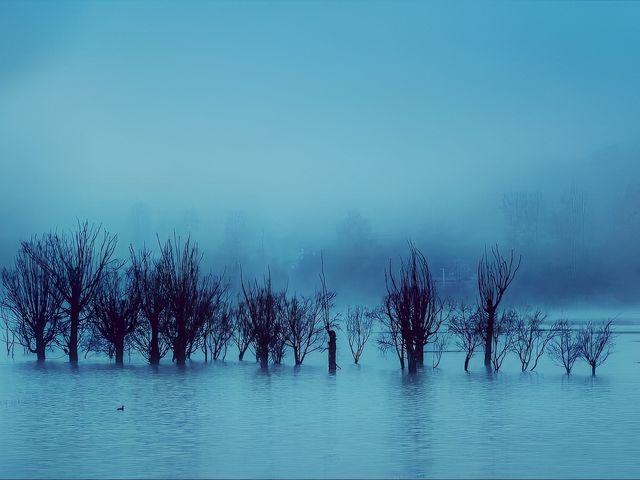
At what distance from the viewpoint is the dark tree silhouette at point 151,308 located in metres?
38.0

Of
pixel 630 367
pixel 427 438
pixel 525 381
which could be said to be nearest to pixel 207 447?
pixel 427 438

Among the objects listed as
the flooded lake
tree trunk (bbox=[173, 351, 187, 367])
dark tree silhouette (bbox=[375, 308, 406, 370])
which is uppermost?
dark tree silhouette (bbox=[375, 308, 406, 370])

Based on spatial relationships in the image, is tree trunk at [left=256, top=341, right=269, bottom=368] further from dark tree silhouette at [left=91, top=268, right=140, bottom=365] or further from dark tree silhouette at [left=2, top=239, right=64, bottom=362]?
dark tree silhouette at [left=2, top=239, right=64, bottom=362]

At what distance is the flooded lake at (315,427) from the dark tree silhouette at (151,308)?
6.75 meters

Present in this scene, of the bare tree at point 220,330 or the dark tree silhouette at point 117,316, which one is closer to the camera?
the dark tree silhouette at point 117,316

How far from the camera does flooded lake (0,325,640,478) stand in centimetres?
1245

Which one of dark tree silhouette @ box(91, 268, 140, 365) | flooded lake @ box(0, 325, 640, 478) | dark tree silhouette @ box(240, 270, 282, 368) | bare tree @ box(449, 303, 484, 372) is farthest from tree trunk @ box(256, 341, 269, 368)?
bare tree @ box(449, 303, 484, 372)

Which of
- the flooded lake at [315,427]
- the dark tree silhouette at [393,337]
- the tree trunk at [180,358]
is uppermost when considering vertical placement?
the dark tree silhouette at [393,337]

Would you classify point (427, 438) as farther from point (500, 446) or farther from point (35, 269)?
point (35, 269)

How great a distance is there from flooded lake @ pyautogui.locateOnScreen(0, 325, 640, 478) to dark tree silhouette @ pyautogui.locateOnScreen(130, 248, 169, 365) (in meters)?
6.75

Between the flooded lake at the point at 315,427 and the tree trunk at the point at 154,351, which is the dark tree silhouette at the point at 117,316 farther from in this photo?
the flooded lake at the point at 315,427

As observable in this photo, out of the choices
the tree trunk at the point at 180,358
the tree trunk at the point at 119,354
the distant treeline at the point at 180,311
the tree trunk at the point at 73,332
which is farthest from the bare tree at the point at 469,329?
the tree trunk at the point at 73,332

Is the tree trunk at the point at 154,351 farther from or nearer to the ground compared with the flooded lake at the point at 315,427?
farther from the ground

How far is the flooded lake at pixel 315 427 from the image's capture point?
12453 millimetres
